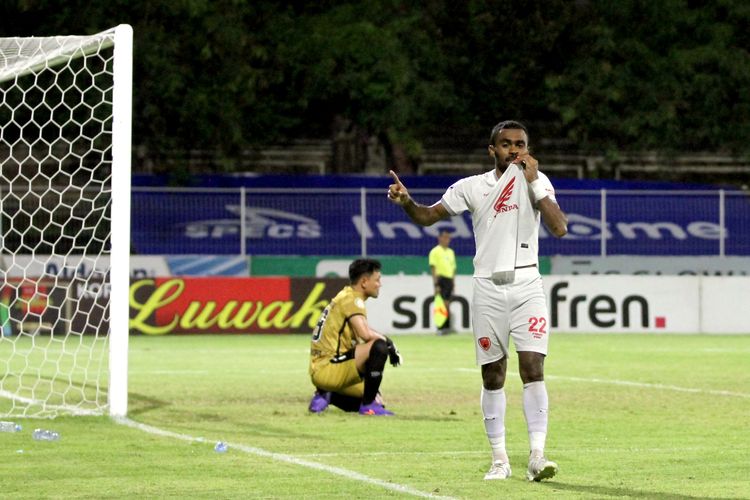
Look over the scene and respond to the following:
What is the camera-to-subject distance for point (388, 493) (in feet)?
26.5

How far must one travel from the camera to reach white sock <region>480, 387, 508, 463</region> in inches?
347

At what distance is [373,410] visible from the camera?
43.4 ft

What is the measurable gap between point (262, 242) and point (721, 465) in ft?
78.5

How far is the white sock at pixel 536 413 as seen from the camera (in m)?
8.61

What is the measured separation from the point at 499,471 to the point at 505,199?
5.17ft

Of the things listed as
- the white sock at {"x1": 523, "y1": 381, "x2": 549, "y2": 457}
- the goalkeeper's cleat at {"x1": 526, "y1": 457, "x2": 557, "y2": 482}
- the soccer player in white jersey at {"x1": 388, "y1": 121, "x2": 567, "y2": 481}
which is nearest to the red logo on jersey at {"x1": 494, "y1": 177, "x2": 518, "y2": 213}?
the soccer player in white jersey at {"x1": 388, "y1": 121, "x2": 567, "y2": 481}

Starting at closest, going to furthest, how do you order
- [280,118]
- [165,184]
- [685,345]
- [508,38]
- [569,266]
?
[685,345] < [569,266] < [165,184] < [280,118] < [508,38]

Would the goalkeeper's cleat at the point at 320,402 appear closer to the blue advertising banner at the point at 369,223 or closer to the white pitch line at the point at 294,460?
the white pitch line at the point at 294,460

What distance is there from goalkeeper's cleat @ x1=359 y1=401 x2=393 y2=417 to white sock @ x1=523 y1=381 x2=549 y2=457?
4513 mm

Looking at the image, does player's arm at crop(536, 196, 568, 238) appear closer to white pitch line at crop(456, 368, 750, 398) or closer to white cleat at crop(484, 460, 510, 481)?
white cleat at crop(484, 460, 510, 481)

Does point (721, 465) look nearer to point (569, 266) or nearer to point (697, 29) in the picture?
point (569, 266)

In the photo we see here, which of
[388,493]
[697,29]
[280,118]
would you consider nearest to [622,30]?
[697,29]

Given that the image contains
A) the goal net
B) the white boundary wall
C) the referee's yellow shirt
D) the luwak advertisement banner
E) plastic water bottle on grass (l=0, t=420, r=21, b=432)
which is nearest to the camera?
plastic water bottle on grass (l=0, t=420, r=21, b=432)

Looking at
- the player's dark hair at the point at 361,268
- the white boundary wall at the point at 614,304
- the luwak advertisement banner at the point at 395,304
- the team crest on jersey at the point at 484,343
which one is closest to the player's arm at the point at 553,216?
the team crest on jersey at the point at 484,343
